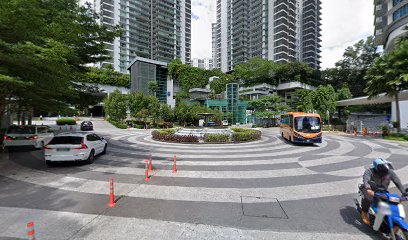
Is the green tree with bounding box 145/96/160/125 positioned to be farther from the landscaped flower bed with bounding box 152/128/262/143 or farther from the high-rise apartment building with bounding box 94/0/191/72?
the high-rise apartment building with bounding box 94/0/191/72

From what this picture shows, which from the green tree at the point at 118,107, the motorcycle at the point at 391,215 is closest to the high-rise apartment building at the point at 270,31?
the green tree at the point at 118,107

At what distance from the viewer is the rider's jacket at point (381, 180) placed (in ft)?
12.7

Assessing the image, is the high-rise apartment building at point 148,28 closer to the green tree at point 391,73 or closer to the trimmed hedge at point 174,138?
the trimmed hedge at point 174,138

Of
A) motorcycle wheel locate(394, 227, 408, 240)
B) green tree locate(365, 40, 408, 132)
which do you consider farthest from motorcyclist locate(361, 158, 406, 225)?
green tree locate(365, 40, 408, 132)

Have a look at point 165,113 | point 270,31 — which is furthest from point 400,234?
point 270,31

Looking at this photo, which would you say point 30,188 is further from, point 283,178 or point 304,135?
point 304,135

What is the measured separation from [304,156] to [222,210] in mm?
9705

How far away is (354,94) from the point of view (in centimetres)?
7100

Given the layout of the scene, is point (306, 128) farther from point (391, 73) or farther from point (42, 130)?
point (42, 130)

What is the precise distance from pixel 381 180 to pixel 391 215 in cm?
70

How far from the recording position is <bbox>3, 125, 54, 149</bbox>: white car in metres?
13.9

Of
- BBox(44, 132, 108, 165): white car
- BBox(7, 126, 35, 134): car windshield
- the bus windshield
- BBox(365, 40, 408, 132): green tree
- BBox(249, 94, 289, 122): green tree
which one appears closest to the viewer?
BBox(44, 132, 108, 165): white car

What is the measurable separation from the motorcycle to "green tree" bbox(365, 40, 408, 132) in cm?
2267

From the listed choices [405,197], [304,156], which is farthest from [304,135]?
[405,197]
